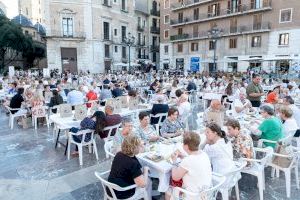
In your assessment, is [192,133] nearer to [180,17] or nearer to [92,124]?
[92,124]

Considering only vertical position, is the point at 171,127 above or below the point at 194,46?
below

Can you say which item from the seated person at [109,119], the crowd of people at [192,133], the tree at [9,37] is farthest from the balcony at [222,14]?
the seated person at [109,119]

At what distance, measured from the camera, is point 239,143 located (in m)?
3.62

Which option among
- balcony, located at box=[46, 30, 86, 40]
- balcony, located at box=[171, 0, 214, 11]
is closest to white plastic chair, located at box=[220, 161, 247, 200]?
balcony, located at box=[46, 30, 86, 40]

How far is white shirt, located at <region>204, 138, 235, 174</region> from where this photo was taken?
3.16 metres

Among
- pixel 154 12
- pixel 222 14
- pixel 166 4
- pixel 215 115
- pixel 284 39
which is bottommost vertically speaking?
pixel 215 115

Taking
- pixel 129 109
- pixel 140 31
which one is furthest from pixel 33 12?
pixel 129 109

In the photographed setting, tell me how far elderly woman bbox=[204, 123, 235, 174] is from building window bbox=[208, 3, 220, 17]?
99.7 feet

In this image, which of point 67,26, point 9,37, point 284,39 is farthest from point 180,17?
point 9,37

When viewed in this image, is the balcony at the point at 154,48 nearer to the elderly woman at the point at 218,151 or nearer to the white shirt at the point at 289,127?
the white shirt at the point at 289,127

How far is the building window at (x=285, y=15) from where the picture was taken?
2484 centimetres

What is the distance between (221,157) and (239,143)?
59 centimetres

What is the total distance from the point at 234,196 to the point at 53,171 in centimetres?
315

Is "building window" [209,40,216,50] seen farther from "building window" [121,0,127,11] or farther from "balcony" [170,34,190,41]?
"building window" [121,0,127,11]
